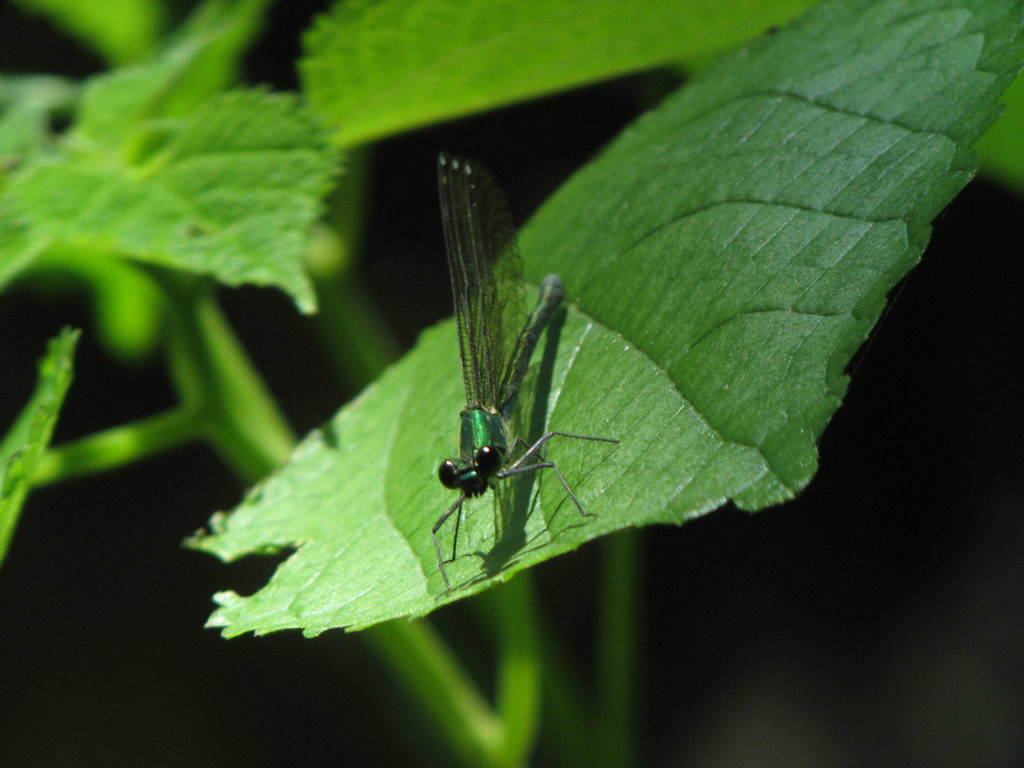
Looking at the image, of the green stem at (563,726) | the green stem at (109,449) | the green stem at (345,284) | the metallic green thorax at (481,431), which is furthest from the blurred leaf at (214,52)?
the green stem at (563,726)

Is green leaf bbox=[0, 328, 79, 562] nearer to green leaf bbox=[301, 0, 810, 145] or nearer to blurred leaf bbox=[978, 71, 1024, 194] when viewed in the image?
green leaf bbox=[301, 0, 810, 145]

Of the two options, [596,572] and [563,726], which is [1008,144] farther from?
[596,572]

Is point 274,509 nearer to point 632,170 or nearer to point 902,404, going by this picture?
point 632,170

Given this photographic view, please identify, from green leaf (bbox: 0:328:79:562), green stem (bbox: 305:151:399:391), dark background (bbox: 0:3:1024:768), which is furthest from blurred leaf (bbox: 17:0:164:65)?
green leaf (bbox: 0:328:79:562)

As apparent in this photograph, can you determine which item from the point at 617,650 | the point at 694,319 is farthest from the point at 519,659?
the point at 694,319

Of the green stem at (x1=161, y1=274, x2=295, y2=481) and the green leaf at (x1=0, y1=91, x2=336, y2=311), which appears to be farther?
the green stem at (x1=161, y1=274, x2=295, y2=481)
